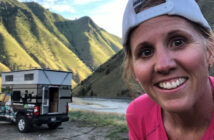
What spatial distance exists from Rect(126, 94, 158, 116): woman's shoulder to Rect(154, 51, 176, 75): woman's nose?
1.64ft

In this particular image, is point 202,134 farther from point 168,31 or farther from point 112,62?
point 112,62

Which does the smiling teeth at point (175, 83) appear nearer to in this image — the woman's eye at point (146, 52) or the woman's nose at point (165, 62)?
the woman's nose at point (165, 62)

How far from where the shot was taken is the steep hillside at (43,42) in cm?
9894

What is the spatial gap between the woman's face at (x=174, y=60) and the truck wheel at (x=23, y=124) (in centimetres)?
960

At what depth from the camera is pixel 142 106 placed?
150 centimetres

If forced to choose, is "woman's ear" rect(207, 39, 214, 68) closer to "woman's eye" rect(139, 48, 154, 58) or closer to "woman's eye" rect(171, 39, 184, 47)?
"woman's eye" rect(171, 39, 184, 47)

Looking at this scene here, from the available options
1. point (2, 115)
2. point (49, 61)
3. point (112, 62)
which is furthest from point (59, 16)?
point (2, 115)

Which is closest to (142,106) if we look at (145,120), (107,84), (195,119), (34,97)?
(145,120)

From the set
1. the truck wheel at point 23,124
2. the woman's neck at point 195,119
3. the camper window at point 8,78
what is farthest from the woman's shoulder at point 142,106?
the camper window at point 8,78

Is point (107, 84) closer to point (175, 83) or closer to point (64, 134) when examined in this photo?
point (64, 134)

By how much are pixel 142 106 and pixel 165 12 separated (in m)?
0.70

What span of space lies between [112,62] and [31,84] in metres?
56.6

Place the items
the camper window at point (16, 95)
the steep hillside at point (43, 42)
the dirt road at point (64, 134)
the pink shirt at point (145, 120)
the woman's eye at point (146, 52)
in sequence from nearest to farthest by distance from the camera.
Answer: the woman's eye at point (146, 52) < the pink shirt at point (145, 120) < the dirt road at point (64, 134) < the camper window at point (16, 95) < the steep hillside at point (43, 42)

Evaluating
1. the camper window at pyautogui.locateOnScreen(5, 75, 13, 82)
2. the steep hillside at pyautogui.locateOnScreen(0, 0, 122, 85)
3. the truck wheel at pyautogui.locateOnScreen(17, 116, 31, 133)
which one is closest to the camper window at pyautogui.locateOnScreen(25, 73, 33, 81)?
the camper window at pyautogui.locateOnScreen(5, 75, 13, 82)
